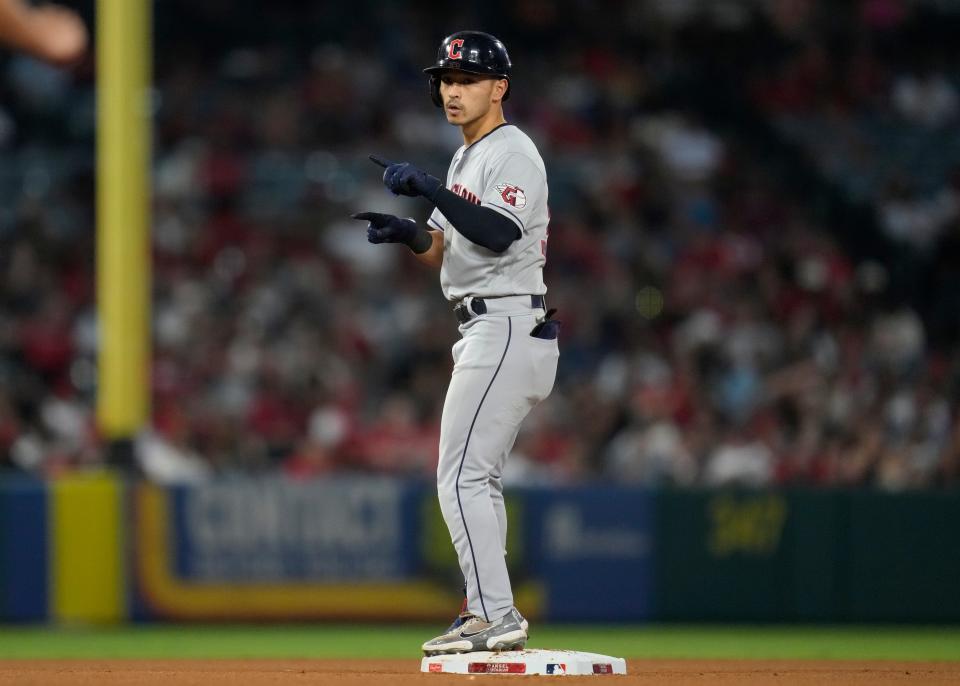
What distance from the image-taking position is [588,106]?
14625mm

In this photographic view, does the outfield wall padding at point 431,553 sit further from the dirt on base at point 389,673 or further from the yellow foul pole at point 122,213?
the dirt on base at point 389,673

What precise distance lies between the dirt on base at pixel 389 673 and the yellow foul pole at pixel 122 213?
3765mm

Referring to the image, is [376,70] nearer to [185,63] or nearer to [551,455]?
[185,63]

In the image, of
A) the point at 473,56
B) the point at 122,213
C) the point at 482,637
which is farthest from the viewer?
the point at 122,213

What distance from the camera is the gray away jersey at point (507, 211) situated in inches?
214

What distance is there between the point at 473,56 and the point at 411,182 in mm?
529

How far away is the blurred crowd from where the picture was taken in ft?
37.3

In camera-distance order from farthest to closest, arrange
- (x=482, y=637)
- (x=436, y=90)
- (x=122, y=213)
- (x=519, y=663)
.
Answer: (x=122, y=213) → (x=436, y=90) → (x=482, y=637) → (x=519, y=663)

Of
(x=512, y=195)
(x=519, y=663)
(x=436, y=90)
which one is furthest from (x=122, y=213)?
(x=519, y=663)

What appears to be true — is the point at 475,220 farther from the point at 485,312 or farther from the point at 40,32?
the point at 40,32

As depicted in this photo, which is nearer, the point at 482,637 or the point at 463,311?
the point at 482,637

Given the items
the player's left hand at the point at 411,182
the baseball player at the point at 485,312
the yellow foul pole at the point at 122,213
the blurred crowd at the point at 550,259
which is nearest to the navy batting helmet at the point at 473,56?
the baseball player at the point at 485,312

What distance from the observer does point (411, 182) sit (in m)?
5.34

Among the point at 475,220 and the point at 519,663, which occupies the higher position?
the point at 475,220
